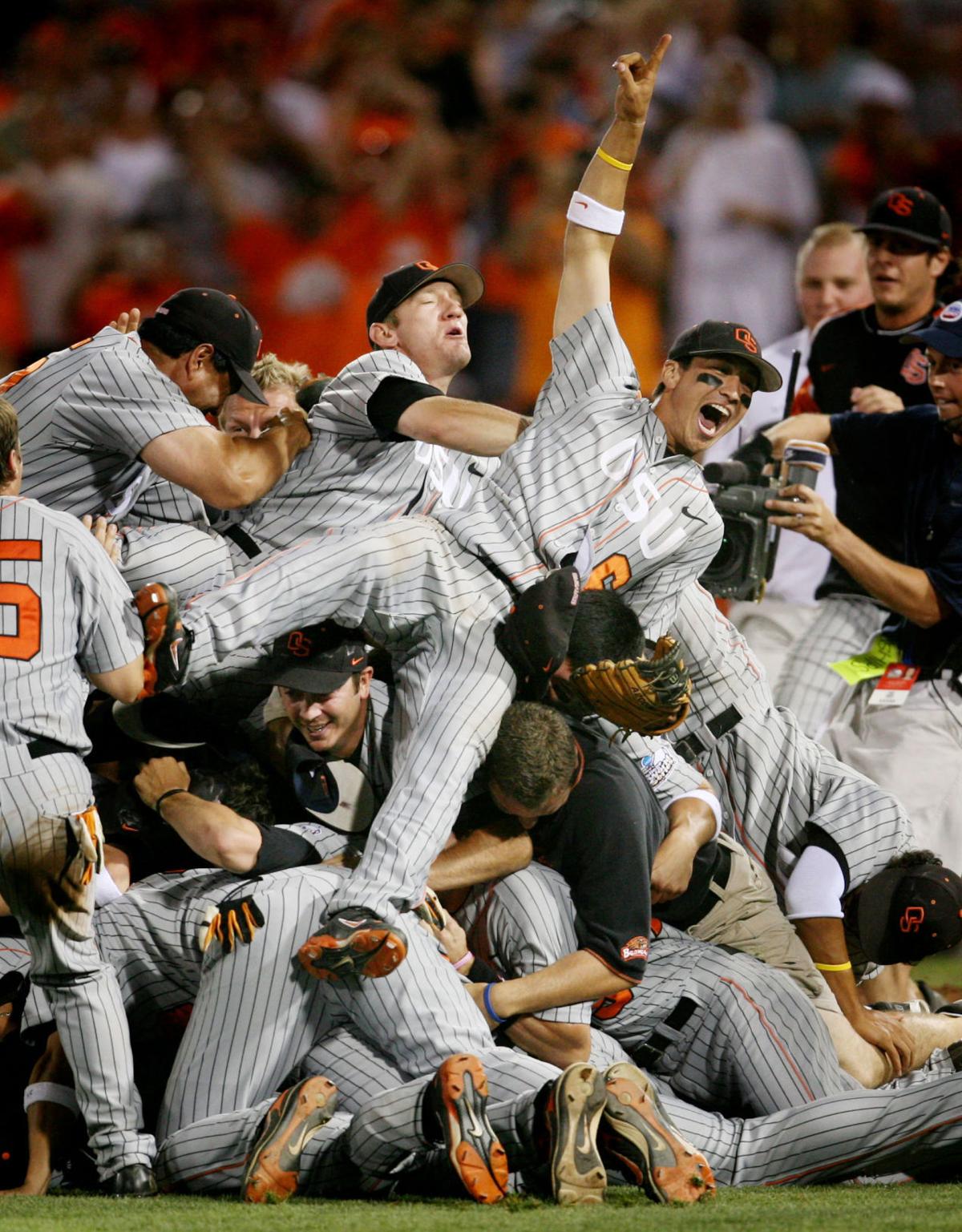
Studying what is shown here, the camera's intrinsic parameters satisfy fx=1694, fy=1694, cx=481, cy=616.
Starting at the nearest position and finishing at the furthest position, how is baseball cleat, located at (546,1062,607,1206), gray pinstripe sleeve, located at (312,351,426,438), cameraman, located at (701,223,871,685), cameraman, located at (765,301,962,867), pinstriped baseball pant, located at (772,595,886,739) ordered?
baseball cleat, located at (546,1062,607,1206)
gray pinstripe sleeve, located at (312,351,426,438)
cameraman, located at (765,301,962,867)
pinstriped baseball pant, located at (772,595,886,739)
cameraman, located at (701,223,871,685)

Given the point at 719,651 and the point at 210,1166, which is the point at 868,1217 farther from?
the point at 719,651

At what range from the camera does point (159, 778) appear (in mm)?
3643

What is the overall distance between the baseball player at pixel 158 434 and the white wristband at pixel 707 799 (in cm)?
119

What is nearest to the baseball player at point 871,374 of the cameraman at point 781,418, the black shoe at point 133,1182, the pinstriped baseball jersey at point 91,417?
the cameraman at point 781,418

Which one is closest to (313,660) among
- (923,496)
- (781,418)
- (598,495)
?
(598,495)

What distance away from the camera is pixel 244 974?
10.6 feet

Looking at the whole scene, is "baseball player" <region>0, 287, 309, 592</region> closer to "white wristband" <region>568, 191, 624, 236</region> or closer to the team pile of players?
the team pile of players

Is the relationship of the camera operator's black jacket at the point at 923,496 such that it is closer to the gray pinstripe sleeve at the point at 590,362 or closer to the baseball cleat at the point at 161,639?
the gray pinstripe sleeve at the point at 590,362

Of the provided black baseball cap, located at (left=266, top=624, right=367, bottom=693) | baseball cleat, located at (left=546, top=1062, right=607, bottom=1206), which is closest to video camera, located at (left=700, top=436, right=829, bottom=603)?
black baseball cap, located at (left=266, top=624, right=367, bottom=693)

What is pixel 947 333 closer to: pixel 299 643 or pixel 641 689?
pixel 641 689

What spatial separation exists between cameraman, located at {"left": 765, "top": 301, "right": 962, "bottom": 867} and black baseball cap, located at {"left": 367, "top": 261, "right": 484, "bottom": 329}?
3.46 feet

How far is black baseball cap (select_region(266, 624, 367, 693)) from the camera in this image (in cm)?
366

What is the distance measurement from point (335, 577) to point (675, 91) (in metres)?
5.89

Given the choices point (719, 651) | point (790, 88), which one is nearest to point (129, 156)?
point (790, 88)
